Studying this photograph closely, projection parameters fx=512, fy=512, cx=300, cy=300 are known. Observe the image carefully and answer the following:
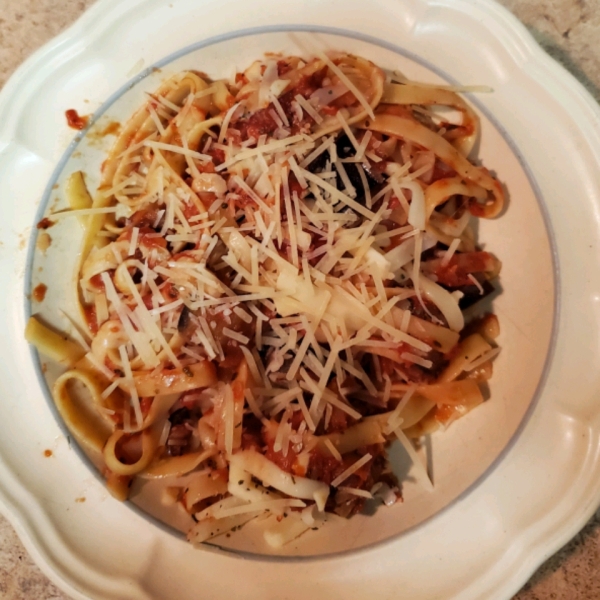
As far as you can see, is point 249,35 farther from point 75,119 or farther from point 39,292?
point 39,292

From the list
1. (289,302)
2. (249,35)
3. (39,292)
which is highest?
(249,35)

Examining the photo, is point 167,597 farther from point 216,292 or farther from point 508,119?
point 508,119

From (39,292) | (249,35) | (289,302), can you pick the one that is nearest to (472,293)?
(289,302)

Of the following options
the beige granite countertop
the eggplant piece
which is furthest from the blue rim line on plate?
the beige granite countertop

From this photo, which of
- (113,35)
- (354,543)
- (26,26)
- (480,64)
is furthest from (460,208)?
(26,26)

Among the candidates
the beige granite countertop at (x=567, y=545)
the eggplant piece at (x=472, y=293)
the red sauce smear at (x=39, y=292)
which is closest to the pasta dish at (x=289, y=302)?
the eggplant piece at (x=472, y=293)

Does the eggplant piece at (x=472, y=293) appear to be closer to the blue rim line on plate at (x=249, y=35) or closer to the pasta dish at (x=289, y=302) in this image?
the pasta dish at (x=289, y=302)
